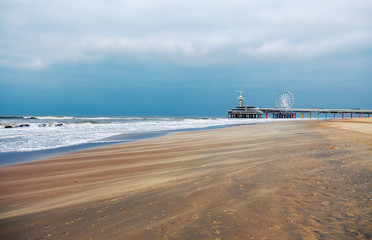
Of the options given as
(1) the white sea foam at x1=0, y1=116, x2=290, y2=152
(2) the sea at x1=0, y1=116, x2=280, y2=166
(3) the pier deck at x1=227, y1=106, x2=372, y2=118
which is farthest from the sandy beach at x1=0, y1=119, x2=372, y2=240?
(3) the pier deck at x1=227, y1=106, x2=372, y2=118

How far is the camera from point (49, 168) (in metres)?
6.39

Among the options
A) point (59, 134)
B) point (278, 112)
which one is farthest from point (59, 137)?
point (278, 112)

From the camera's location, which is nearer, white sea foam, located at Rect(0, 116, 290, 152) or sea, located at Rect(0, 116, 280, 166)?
sea, located at Rect(0, 116, 280, 166)

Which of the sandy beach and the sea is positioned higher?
the sandy beach

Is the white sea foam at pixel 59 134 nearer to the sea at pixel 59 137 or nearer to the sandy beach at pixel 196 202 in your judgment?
the sea at pixel 59 137

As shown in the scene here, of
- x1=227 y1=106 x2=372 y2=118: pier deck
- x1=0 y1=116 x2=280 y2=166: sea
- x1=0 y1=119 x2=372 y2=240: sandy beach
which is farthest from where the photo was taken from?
x1=227 y1=106 x2=372 y2=118: pier deck

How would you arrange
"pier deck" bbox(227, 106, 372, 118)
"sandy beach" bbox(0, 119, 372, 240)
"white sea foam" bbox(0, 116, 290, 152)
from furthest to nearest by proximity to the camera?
"pier deck" bbox(227, 106, 372, 118) → "white sea foam" bbox(0, 116, 290, 152) → "sandy beach" bbox(0, 119, 372, 240)

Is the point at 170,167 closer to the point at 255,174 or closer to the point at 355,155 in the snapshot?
the point at 255,174

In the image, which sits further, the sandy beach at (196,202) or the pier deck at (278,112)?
the pier deck at (278,112)

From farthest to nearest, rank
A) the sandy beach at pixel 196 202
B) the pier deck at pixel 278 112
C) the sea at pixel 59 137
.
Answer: the pier deck at pixel 278 112 < the sea at pixel 59 137 < the sandy beach at pixel 196 202

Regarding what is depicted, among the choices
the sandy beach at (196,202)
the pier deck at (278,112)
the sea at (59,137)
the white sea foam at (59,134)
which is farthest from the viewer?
the pier deck at (278,112)

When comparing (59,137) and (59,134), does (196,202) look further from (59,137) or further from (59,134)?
(59,134)

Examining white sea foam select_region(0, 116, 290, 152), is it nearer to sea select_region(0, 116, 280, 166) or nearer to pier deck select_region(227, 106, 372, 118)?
sea select_region(0, 116, 280, 166)

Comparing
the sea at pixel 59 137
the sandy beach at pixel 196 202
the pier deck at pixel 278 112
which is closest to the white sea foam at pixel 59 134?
the sea at pixel 59 137
